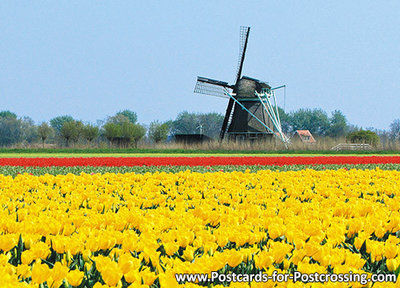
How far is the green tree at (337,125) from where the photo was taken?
85.5 meters

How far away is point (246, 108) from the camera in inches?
1420

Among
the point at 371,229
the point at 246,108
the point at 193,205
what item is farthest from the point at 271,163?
the point at 246,108

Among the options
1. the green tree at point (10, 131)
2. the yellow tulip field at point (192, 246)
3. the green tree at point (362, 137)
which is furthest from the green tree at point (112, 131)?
the yellow tulip field at point (192, 246)

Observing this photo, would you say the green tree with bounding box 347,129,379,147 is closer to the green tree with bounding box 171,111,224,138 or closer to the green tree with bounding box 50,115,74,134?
the green tree with bounding box 171,111,224,138

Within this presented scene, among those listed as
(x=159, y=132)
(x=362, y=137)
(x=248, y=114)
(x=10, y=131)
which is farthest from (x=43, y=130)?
(x=362, y=137)

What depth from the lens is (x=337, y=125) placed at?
8556 centimetres

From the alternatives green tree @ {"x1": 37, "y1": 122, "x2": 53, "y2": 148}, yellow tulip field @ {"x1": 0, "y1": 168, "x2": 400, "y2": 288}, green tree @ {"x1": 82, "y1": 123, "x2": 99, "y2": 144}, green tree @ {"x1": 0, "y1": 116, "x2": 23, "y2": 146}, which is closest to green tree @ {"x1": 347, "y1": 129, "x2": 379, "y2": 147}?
green tree @ {"x1": 82, "y1": 123, "x2": 99, "y2": 144}

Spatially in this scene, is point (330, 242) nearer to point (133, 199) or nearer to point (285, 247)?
Result: point (285, 247)

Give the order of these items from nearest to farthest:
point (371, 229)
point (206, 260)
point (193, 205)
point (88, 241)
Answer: point (206, 260) → point (88, 241) → point (371, 229) → point (193, 205)

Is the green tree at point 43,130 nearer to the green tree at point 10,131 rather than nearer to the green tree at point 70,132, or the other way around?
the green tree at point 70,132

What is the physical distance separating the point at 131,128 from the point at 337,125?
150 ft

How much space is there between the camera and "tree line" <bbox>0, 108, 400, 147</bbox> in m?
52.3

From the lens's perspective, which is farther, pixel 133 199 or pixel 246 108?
pixel 246 108

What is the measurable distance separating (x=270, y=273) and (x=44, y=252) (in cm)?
127
